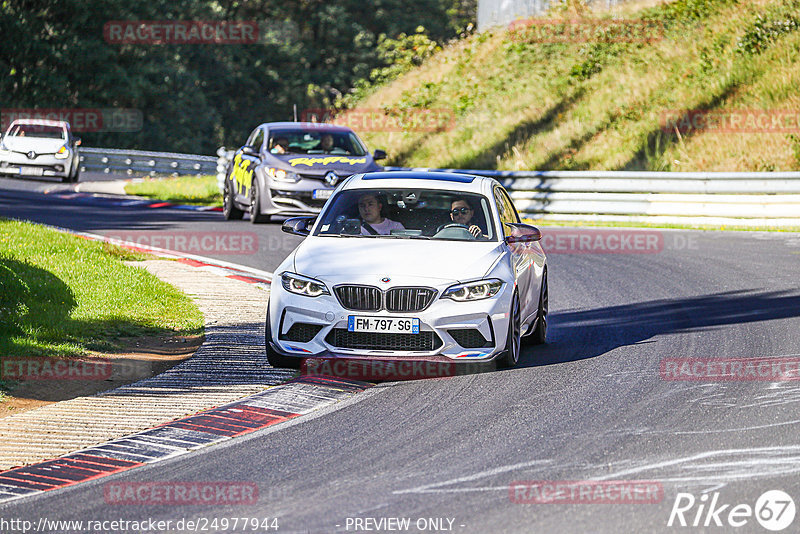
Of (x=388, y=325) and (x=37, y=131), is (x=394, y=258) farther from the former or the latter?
(x=37, y=131)

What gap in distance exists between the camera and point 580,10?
36.4m

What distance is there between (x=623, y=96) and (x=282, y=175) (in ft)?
43.1

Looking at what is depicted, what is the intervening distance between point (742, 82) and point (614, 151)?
3387 millimetres

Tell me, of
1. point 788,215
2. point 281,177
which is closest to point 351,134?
point 281,177

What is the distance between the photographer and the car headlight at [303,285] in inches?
354

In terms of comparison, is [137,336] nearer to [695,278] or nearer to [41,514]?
[41,514]

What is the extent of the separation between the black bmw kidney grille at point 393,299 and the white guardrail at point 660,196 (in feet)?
43.7

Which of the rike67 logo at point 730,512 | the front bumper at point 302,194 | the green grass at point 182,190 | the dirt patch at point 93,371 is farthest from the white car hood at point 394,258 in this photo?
the green grass at point 182,190

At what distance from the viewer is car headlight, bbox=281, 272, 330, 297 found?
898cm

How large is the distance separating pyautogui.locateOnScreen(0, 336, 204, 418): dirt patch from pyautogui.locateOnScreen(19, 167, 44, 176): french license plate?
22300mm

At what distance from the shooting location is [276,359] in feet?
30.2

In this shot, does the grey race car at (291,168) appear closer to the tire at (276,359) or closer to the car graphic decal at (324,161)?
the car graphic decal at (324,161)

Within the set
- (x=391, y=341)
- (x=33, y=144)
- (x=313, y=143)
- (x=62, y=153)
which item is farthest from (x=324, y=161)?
(x=33, y=144)


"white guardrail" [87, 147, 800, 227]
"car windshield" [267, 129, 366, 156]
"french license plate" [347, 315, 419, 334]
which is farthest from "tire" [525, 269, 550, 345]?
"white guardrail" [87, 147, 800, 227]
